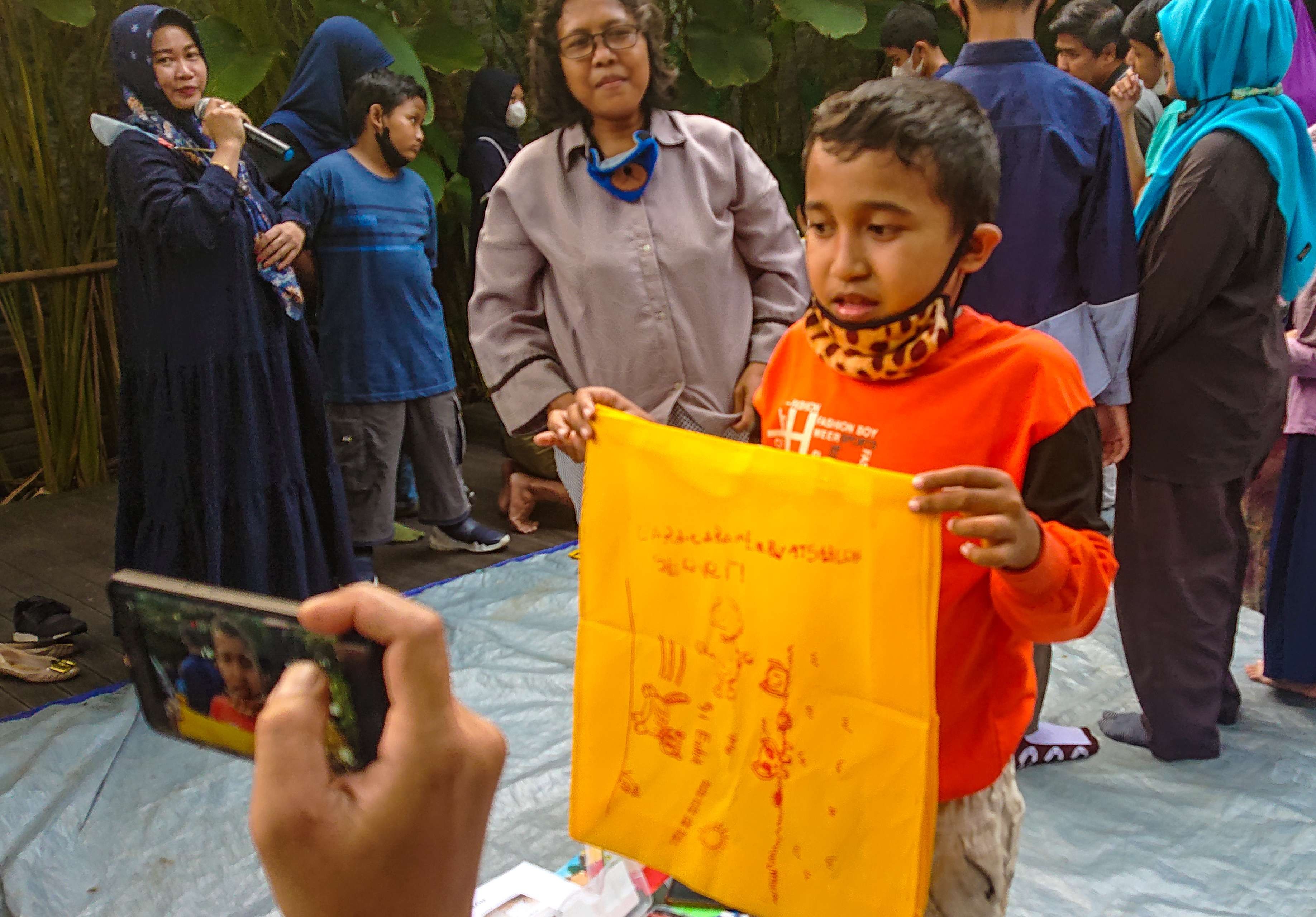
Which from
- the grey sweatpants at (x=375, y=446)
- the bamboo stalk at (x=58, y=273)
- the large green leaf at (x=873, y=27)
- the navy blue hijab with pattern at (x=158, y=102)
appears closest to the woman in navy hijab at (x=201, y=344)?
the navy blue hijab with pattern at (x=158, y=102)

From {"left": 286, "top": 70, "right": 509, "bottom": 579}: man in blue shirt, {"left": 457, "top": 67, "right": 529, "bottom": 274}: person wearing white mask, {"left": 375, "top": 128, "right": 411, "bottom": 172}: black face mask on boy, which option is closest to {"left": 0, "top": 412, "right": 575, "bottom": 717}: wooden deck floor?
{"left": 286, "top": 70, "right": 509, "bottom": 579}: man in blue shirt

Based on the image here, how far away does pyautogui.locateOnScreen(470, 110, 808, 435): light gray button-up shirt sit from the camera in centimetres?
180

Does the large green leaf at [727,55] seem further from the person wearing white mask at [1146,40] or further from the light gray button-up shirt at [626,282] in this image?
the light gray button-up shirt at [626,282]

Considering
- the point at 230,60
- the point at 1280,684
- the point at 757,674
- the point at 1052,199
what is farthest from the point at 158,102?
the point at 1280,684

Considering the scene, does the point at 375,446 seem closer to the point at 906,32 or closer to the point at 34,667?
the point at 34,667

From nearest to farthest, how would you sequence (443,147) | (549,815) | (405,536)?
1. (549,815)
2. (405,536)
3. (443,147)

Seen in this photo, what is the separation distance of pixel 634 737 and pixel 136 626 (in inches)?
25.5

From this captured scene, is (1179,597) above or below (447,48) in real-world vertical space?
below

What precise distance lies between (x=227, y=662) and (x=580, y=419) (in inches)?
24.2

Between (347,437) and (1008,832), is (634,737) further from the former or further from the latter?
(347,437)

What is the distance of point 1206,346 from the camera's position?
7.26 ft

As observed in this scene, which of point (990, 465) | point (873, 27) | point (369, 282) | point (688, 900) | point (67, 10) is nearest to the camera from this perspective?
point (990, 465)

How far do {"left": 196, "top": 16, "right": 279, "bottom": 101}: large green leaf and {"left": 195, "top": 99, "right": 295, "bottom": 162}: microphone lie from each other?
0.73 m

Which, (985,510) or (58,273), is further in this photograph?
(58,273)
